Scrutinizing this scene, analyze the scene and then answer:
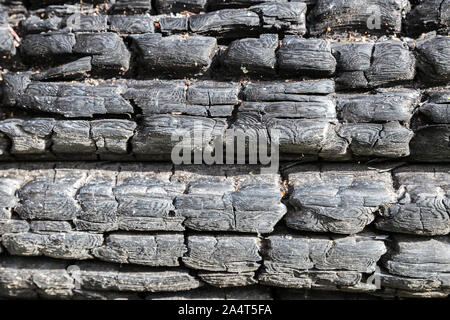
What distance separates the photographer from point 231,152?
12.9 feet

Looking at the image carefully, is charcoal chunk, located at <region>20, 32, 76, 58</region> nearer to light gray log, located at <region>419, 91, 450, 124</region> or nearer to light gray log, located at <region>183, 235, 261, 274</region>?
light gray log, located at <region>183, 235, 261, 274</region>

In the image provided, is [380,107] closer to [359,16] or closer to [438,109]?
[438,109]

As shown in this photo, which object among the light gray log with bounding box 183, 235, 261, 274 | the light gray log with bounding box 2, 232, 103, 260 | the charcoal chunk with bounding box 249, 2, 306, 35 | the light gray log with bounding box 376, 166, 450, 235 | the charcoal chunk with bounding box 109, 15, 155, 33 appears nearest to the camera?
the light gray log with bounding box 376, 166, 450, 235

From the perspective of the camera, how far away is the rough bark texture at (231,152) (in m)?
3.72

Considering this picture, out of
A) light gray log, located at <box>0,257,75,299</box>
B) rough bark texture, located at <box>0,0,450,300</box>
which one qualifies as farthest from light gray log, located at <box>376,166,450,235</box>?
light gray log, located at <box>0,257,75,299</box>

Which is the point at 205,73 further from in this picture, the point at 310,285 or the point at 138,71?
the point at 310,285

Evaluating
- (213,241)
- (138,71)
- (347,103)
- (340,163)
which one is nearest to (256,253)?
(213,241)

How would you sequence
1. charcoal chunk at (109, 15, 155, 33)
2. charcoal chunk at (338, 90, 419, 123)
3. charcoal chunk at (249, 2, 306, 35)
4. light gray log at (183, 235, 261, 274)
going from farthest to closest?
charcoal chunk at (109, 15, 155, 33), charcoal chunk at (249, 2, 306, 35), light gray log at (183, 235, 261, 274), charcoal chunk at (338, 90, 419, 123)

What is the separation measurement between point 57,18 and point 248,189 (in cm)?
259

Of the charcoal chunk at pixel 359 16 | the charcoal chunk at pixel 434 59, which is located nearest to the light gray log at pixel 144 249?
the charcoal chunk at pixel 359 16

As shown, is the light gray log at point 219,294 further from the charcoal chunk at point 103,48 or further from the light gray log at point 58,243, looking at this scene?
the charcoal chunk at point 103,48

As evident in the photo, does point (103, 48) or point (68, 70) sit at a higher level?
point (103, 48)

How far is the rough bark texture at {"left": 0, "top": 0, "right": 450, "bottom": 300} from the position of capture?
372cm

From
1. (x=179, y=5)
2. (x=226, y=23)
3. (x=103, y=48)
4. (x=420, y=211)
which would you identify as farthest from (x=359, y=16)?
(x=103, y=48)
